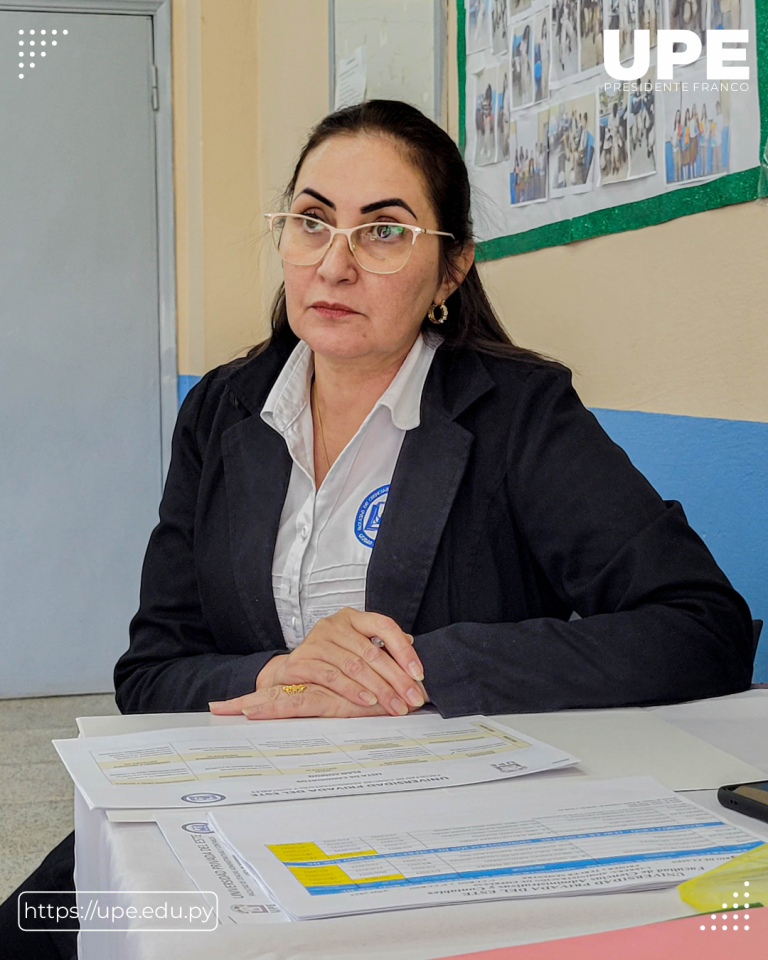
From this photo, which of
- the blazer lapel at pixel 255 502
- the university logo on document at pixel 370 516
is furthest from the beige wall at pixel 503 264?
the blazer lapel at pixel 255 502

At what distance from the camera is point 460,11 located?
8.13ft

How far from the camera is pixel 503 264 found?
93.7 inches

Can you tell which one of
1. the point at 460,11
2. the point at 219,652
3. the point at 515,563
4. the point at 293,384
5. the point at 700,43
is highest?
the point at 460,11

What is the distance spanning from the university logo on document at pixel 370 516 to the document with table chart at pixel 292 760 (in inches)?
15.9

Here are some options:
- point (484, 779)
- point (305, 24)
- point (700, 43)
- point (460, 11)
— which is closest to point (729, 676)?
point (484, 779)

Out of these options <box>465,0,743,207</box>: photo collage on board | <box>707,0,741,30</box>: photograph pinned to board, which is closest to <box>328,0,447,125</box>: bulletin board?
<box>465,0,743,207</box>: photo collage on board

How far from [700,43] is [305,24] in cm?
220

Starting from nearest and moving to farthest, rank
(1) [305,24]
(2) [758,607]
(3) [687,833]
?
(3) [687,833] → (2) [758,607] → (1) [305,24]

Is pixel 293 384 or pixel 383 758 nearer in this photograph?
pixel 383 758

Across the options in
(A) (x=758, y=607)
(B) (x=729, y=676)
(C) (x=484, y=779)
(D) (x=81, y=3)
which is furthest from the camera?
(D) (x=81, y=3)

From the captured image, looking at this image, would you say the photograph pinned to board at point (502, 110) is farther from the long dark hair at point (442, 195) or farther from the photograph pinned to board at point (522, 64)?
the long dark hair at point (442, 195)

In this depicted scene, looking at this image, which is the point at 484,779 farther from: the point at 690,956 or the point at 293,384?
the point at 293,384

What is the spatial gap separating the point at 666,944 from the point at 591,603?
753 mm

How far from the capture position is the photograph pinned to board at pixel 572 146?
6.39 ft
